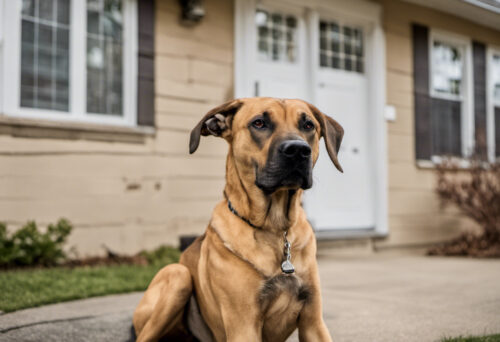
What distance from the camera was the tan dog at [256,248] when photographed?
2.49 m

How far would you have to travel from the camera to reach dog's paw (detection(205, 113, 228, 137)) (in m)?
2.88

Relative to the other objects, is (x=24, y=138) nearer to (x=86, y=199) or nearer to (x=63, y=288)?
(x=86, y=199)

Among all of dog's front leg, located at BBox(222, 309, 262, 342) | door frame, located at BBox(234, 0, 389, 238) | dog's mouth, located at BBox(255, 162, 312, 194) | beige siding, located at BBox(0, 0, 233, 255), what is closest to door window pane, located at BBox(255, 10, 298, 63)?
door frame, located at BBox(234, 0, 389, 238)

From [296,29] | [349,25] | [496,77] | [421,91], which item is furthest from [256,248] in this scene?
[496,77]

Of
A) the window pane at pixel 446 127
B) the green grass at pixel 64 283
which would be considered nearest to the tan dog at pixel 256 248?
the green grass at pixel 64 283

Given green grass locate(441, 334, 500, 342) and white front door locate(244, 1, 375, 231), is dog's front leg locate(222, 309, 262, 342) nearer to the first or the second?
green grass locate(441, 334, 500, 342)

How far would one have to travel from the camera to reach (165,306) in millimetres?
2787

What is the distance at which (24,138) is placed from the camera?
5.76 meters

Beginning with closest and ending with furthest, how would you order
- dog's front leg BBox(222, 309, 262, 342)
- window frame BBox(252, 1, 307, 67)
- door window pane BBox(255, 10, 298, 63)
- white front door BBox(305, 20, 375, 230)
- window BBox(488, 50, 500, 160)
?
dog's front leg BBox(222, 309, 262, 342), window frame BBox(252, 1, 307, 67), door window pane BBox(255, 10, 298, 63), white front door BBox(305, 20, 375, 230), window BBox(488, 50, 500, 160)

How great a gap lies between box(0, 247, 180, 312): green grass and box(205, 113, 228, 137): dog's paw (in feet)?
6.81

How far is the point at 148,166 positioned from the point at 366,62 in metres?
4.06

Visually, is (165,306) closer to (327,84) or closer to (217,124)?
(217,124)

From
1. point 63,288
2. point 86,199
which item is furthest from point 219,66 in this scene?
point 63,288

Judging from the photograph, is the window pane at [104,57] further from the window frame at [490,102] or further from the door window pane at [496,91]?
the door window pane at [496,91]
